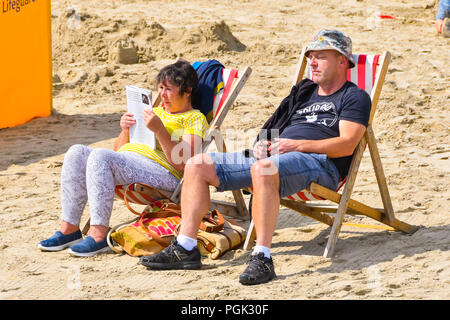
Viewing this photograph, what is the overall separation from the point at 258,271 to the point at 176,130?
132 centimetres

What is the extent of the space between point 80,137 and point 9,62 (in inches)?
42.7

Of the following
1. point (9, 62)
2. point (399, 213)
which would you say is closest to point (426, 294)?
point (399, 213)

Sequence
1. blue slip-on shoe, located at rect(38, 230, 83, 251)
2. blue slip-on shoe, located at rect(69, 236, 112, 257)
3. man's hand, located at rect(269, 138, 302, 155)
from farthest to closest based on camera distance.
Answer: blue slip-on shoe, located at rect(38, 230, 83, 251) < blue slip-on shoe, located at rect(69, 236, 112, 257) < man's hand, located at rect(269, 138, 302, 155)

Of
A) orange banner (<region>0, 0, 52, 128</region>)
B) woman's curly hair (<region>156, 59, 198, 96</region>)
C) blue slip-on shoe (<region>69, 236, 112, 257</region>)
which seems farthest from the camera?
orange banner (<region>0, 0, 52, 128</region>)

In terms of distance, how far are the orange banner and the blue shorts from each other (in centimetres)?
418

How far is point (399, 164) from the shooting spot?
6.95m

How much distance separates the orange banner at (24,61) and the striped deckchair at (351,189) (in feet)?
12.9

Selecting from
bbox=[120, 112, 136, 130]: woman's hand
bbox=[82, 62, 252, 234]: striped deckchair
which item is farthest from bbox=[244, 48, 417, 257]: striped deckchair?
bbox=[120, 112, 136, 130]: woman's hand

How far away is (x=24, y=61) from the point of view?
873 centimetres

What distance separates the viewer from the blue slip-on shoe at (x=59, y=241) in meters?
5.23

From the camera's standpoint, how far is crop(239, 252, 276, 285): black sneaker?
449cm

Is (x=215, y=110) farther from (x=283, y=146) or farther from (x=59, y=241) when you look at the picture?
(x=59, y=241)

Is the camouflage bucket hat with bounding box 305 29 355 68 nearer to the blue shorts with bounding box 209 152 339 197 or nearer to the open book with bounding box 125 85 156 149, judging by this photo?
the blue shorts with bounding box 209 152 339 197

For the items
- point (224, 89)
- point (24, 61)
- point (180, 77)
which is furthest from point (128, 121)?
point (24, 61)
